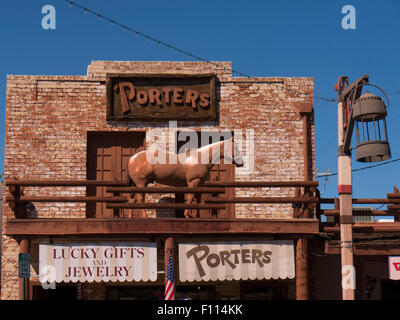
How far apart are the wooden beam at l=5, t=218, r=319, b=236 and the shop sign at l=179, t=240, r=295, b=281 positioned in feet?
1.39

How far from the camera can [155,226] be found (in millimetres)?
15094

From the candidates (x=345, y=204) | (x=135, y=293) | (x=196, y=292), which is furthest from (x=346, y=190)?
(x=135, y=293)

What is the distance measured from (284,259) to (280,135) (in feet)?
14.1

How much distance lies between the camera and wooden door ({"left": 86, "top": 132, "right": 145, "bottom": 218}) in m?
18.2

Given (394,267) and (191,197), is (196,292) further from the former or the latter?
(394,267)

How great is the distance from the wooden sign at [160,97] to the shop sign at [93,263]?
4453 mm

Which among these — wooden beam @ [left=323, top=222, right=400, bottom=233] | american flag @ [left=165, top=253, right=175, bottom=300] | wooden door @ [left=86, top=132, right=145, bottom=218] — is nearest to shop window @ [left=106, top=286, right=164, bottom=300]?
wooden door @ [left=86, top=132, right=145, bottom=218]

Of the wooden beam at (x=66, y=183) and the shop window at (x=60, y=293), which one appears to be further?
the shop window at (x=60, y=293)

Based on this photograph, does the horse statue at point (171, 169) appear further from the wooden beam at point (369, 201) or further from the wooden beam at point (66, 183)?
the wooden beam at point (369, 201)

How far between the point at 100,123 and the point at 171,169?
10.1 ft

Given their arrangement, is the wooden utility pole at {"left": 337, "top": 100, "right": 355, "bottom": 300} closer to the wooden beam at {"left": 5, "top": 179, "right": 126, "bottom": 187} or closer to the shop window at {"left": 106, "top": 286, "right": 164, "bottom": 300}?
the wooden beam at {"left": 5, "top": 179, "right": 126, "bottom": 187}

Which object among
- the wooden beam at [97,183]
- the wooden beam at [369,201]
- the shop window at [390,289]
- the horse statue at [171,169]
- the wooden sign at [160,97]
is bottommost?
the shop window at [390,289]

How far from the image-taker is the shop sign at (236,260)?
1534 cm

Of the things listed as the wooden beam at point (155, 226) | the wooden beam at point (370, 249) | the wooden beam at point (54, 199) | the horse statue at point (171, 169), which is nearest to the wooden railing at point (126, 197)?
the wooden beam at point (54, 199)
